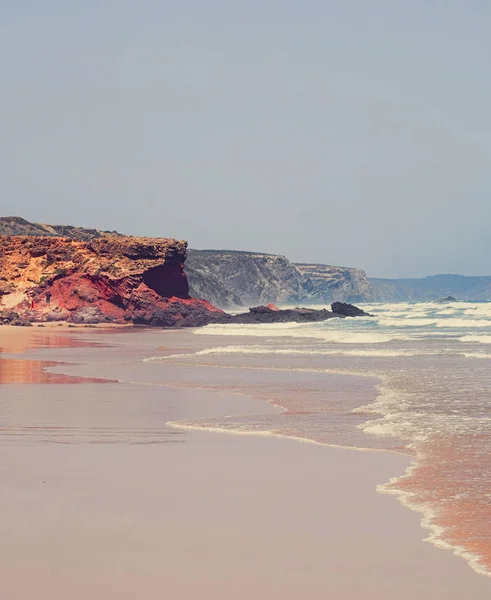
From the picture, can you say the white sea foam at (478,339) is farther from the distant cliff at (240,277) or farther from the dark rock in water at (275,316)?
the distant cliff at (240,277)

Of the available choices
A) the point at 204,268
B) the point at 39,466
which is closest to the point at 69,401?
the point at 39,466

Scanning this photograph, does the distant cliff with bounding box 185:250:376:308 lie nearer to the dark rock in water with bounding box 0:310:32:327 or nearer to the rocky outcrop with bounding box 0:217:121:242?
the rocky outcrop with bounding box 0:217:121:242

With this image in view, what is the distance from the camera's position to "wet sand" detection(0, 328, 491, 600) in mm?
5617

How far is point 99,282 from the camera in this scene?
63.6 meters

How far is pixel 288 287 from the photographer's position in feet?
543

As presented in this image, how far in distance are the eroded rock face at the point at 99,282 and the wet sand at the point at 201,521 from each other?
49575 mm

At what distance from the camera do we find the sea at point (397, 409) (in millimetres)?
7758

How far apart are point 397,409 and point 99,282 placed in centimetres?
5096

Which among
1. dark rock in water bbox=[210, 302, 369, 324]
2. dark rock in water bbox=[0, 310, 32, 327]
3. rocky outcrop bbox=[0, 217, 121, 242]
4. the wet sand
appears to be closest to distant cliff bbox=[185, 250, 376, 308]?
rocky outcrop bbox=[0, 217, 121, 242]

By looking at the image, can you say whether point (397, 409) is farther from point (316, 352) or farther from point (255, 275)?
point (255, 275)

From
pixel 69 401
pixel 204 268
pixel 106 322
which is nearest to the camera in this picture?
pixel 69 401

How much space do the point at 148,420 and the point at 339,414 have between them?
2.83 metres

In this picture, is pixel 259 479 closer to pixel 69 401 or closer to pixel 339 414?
pixel 339 414

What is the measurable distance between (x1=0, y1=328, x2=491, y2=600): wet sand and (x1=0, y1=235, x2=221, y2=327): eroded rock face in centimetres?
4958
